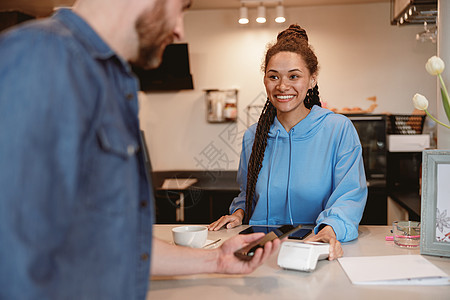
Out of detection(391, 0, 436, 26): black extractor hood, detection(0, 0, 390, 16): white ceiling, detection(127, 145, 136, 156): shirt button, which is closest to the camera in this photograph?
detection(127, 145, 136, 156): shirt button

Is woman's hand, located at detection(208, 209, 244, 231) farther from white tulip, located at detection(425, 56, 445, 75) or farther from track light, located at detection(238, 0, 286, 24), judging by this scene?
track light, located at detection(238, 0, 286, 24)

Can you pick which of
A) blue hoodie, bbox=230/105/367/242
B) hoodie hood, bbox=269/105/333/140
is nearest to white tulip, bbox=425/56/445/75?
blue hoodie, bbox=230/105/367/242

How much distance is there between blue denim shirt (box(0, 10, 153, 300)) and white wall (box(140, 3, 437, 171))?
3361 mm

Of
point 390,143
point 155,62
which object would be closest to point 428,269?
point 155,62

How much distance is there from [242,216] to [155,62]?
3.79ft

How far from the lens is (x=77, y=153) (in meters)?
0.61

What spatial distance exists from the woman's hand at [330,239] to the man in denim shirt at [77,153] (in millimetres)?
666

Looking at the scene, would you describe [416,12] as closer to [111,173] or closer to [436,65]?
[436,65]

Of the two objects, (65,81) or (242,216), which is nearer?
(65,81)

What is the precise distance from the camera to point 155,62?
0.83 meters

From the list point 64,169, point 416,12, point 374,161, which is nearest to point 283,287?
point 64,169

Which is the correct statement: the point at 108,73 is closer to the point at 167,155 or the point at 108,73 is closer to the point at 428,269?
the point at 428,269

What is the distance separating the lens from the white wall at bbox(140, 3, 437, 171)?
3979 millimetres

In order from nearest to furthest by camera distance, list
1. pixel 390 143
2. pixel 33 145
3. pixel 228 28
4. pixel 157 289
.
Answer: pixel 33 145 < pixel 157 289 < pixel 390 143 < pixel 228 28
